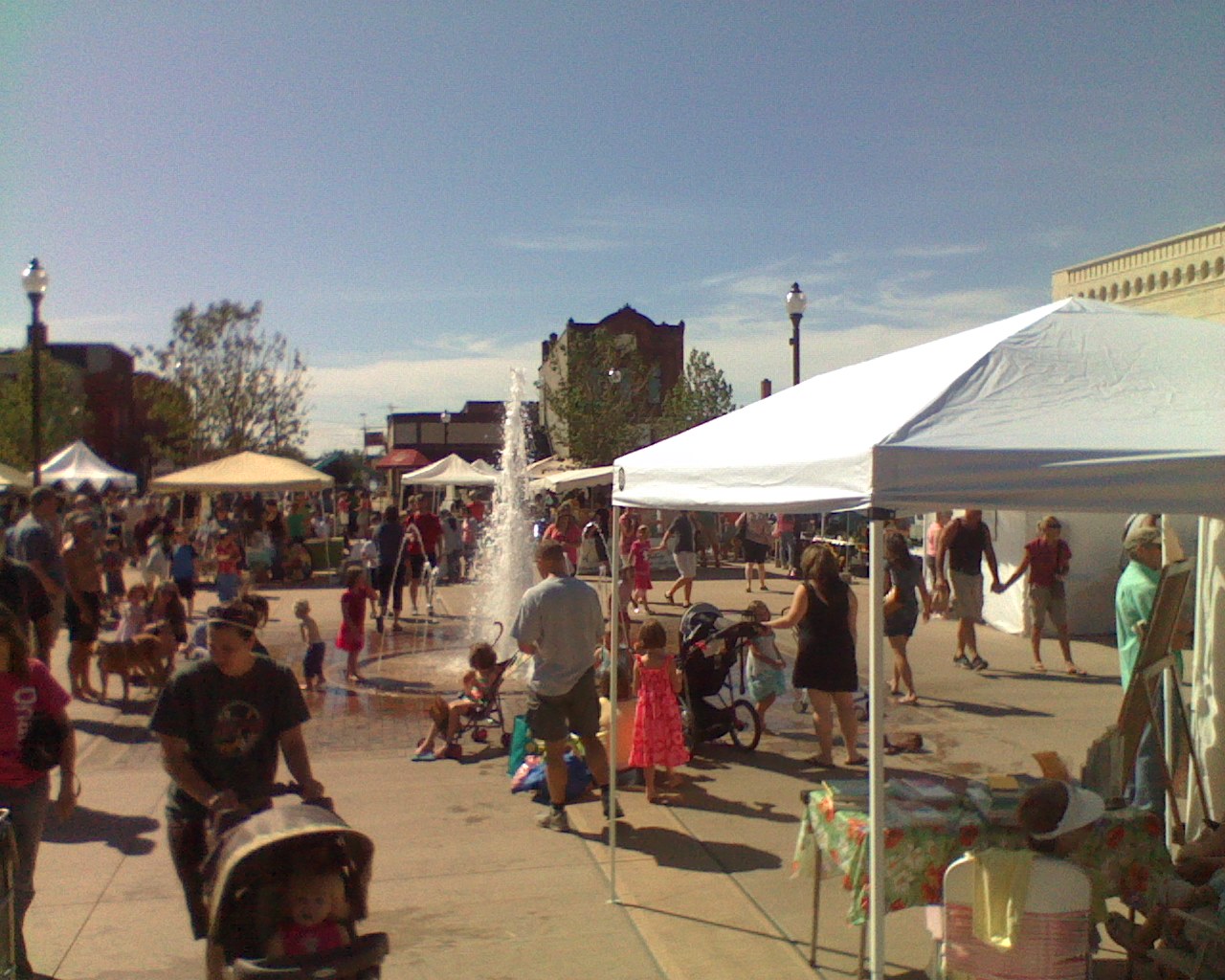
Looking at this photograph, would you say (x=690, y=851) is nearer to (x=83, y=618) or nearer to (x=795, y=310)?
(x=83, y=618)

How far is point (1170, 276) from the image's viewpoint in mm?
18516

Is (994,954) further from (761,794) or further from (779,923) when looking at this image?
(761,794)

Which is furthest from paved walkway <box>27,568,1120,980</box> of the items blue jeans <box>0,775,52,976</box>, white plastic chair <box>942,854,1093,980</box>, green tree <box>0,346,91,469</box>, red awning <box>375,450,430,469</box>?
green tree <box>0,346,91,469</box>

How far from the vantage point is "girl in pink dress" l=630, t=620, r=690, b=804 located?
7.02m

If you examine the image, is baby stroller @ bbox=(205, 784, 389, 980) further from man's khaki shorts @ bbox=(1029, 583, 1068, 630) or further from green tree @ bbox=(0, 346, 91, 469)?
green tree @ bbox=(0, 346, 91, 469)

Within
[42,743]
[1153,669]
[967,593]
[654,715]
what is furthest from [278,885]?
[967,593]

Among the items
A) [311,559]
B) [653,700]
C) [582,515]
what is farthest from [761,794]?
[311,559]

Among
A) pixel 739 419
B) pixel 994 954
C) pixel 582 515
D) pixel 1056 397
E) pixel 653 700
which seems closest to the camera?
pixel 994 954

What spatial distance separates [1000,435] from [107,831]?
594cm

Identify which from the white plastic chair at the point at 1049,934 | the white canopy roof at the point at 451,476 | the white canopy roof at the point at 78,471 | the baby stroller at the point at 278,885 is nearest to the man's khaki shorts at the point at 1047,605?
the white plastic chair at the point at 1049,934

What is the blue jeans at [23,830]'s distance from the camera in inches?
170

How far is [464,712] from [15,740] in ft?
15.4

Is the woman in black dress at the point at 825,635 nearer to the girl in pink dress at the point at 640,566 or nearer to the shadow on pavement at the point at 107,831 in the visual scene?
the shadow on pavement at the point at 107,831

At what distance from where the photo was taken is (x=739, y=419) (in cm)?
560
